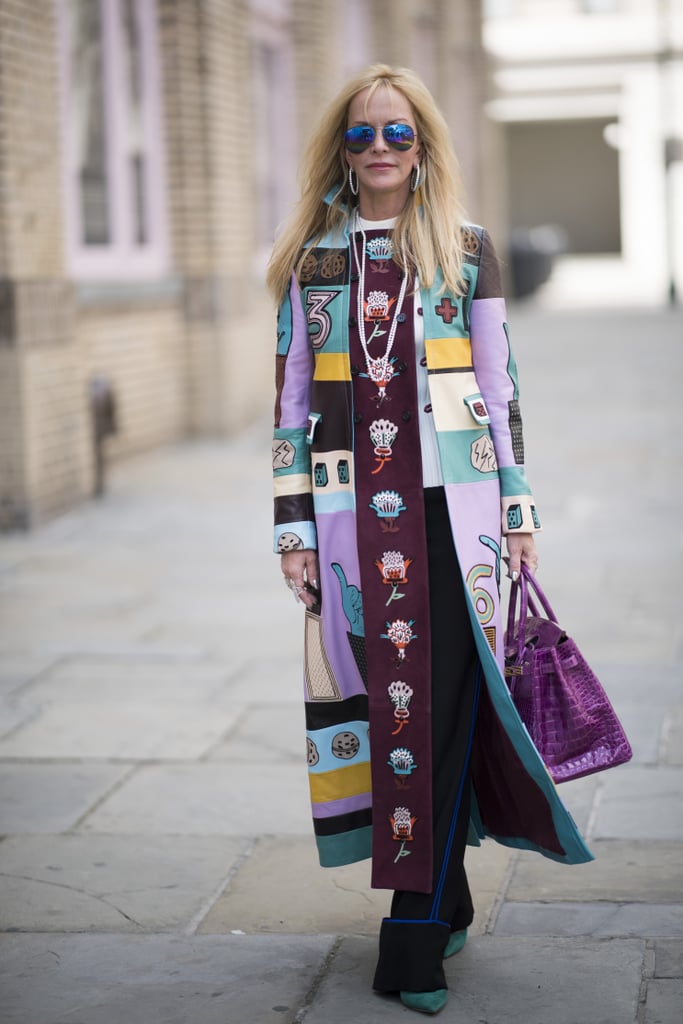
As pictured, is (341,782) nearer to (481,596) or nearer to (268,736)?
(481,596)

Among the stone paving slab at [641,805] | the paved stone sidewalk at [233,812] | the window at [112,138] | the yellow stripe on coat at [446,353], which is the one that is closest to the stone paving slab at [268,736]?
the paved stone sidewalk at [233,812]

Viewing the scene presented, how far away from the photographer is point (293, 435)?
3.30 metres

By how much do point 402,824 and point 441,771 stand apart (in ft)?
0.46

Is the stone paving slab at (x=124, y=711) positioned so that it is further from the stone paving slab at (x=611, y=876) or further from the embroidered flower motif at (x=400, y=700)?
the embroidered flower motif at (x=400, y=700)

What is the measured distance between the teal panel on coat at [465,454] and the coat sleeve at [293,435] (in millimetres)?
325

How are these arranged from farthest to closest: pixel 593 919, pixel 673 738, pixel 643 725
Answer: pixel 643 725 → pixel 673 738 → pixel 593 919

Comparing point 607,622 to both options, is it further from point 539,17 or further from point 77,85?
point 539,17

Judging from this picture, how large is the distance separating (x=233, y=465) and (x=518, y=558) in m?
8.26

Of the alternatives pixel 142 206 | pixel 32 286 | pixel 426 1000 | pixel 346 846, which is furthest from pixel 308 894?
pixel 142 206

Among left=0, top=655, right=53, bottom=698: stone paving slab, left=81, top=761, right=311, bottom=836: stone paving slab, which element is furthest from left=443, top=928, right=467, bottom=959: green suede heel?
left=0, top=655, right=53, bottom=698: stone paving slab

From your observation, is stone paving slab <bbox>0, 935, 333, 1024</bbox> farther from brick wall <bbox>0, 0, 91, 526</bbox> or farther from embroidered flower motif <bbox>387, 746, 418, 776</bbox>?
brick wall <bbox>0, 0, 91, 526</bbox>

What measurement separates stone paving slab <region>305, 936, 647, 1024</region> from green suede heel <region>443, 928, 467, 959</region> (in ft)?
0.05

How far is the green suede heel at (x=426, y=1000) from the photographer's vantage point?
3113 mm

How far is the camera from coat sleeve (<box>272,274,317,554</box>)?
10.8ft
